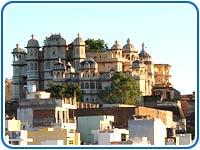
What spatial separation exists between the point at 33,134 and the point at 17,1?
7.29 metres

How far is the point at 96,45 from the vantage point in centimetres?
4206

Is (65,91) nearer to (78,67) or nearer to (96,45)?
(78,67)

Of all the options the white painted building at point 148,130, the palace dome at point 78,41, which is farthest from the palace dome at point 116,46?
the white painted building at point 148,130

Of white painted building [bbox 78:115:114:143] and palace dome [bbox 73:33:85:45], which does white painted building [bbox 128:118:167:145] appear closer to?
white painted building [bbox 78:115:114:143]

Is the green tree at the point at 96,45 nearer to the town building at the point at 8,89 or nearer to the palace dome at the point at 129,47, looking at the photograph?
the palace dome at the point at 129,47

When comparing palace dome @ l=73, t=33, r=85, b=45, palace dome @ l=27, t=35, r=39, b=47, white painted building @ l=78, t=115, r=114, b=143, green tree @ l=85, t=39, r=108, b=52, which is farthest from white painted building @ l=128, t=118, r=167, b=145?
green tree @ l=85, t=39, r=108, b=52

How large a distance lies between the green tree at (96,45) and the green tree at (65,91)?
25.4ft

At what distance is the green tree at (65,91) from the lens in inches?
1220

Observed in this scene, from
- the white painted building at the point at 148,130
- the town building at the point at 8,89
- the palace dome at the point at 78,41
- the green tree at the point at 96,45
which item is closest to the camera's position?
the white painted building at the point at 148,130

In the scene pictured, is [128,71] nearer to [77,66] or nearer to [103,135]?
[77,66]

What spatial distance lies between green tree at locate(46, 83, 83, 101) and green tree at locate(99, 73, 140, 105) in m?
1.23

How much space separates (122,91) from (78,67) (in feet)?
14.6

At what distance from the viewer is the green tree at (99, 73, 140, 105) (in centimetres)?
3309

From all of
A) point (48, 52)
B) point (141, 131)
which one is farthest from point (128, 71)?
point (141, 131)
